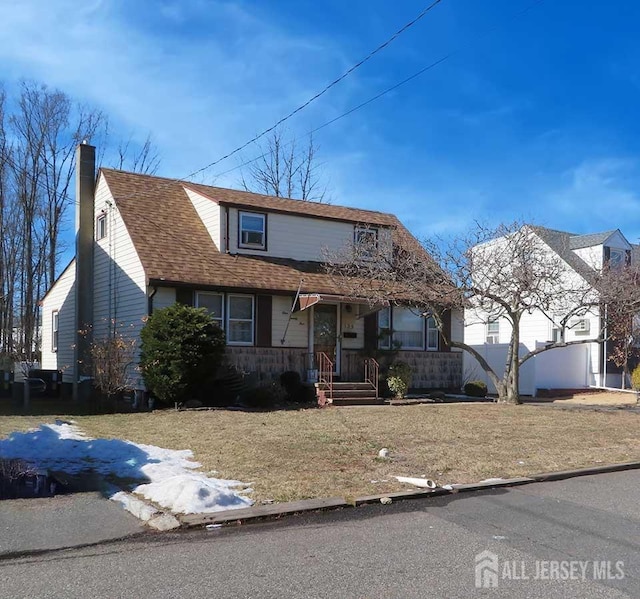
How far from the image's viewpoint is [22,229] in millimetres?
32500

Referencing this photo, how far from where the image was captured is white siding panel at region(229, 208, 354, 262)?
2022 cm

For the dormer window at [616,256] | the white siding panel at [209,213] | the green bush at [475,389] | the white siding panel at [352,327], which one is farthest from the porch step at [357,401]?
the dormer window at [616,256]

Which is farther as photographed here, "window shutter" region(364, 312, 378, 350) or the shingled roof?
"window shutter" region(364, 312, 378, 350)

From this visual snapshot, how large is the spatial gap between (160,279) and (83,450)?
316 inches

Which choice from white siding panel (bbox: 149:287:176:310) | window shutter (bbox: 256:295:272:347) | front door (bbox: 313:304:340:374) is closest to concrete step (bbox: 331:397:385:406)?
front door (bbox: 313:304:340:374)

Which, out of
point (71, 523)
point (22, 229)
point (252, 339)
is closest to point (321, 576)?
point (71, 523)

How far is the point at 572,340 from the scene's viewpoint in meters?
27.3

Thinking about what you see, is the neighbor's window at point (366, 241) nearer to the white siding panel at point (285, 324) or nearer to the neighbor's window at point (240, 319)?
the white siding panel at point (285, 324)

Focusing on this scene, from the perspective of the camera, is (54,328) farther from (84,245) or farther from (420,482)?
(420,482)

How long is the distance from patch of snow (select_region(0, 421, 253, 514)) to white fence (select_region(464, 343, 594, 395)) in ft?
55.2

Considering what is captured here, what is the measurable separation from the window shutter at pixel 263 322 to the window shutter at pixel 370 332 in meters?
3.35

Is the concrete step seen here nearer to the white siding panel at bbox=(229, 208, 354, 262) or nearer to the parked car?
the white siding panel at bbox=(229, 208, 354, 262)

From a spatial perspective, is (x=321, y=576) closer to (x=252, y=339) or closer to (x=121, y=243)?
(x=252, y=339)

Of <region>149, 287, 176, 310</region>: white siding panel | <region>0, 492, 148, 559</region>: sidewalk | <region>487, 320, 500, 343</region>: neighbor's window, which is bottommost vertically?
<region>0, 492, 148, 559</region>: sidewalk
